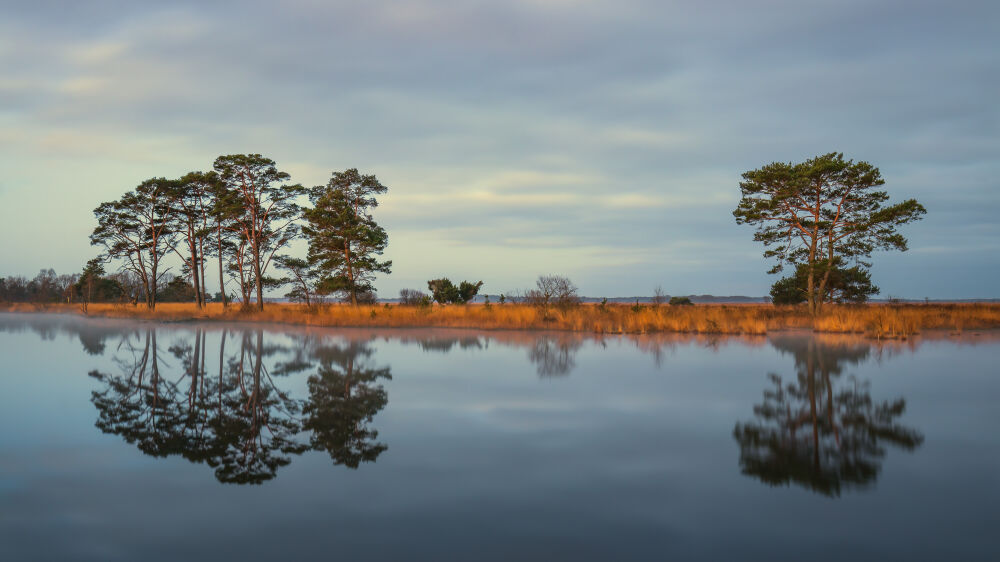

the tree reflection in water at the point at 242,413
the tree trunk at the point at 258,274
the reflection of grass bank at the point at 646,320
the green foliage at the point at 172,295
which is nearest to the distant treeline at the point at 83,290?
the green foliage at the point at 172,295

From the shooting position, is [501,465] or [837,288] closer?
[501,465]

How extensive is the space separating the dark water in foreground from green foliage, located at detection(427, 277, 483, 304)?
124ft

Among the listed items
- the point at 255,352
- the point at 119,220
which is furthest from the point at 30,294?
the point at 255,352

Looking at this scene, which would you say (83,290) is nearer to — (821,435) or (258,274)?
(258,274)

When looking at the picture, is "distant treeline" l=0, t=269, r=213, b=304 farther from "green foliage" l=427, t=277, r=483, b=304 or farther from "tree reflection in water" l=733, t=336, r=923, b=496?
"tree reflection in water" l=733, t=336, r=923, b=496

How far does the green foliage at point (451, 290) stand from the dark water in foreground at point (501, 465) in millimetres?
37723

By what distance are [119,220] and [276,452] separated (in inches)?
2045

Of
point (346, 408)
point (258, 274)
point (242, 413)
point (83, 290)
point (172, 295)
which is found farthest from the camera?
point (172, 295)

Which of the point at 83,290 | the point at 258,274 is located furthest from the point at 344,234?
the point at 83,290

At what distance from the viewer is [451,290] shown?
50.2 m

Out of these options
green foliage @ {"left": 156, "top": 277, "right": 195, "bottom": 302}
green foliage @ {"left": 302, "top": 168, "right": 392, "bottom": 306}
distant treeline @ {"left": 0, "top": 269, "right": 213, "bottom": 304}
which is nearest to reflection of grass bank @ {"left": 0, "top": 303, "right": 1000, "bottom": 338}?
green foliage @ {"left": 302, "top": 168, "right": 392, "bottom": 306}

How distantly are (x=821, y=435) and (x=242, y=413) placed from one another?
738 centimetres

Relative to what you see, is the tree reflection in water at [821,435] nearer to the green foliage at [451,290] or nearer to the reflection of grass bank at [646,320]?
the reflection of grass bank at [646,320]

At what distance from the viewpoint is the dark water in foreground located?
3.89m
